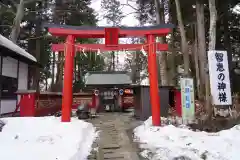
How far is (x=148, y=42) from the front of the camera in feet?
34.4

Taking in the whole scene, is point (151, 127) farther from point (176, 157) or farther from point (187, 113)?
point (176, 157)

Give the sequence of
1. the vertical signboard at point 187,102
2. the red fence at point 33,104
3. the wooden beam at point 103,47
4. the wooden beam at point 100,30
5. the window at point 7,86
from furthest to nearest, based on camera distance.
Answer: the window at point 7,86 → the red fence at point 33,104 → the wooden beam at point 103,47 → the wooden beam at point 100,30 → the vertical signboard at point 187,102

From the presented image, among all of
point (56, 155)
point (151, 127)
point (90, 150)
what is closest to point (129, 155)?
point (90, 150)

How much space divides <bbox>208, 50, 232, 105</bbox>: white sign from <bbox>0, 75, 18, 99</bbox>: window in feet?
32.9

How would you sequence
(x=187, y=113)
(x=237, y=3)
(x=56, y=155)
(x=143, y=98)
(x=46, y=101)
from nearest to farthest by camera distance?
(x=56, y=155) → (x=187, y=113) → (x=143, y=98) → (x=46, y=101) → (x=237, y=3)

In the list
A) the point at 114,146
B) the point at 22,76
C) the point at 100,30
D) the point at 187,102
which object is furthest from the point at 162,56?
the point at 114,146

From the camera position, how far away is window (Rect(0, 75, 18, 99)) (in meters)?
12.4

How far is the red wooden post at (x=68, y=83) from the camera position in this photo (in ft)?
32.8

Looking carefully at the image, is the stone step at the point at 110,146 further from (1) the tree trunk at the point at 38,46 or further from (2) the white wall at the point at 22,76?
(1) the tree trunk at the point at 38,46

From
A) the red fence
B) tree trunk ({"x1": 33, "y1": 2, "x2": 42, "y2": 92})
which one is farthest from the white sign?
tree trunk ({"x1": 33, "y1": 2, "x2": 42, "y2": 92})

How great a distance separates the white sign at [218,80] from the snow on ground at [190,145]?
1.32 m

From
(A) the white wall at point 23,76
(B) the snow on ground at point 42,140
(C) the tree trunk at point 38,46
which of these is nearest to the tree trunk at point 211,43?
(B) the snow on ground at point 42,140

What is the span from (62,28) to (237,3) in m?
12.1

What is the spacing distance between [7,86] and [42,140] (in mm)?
7404
